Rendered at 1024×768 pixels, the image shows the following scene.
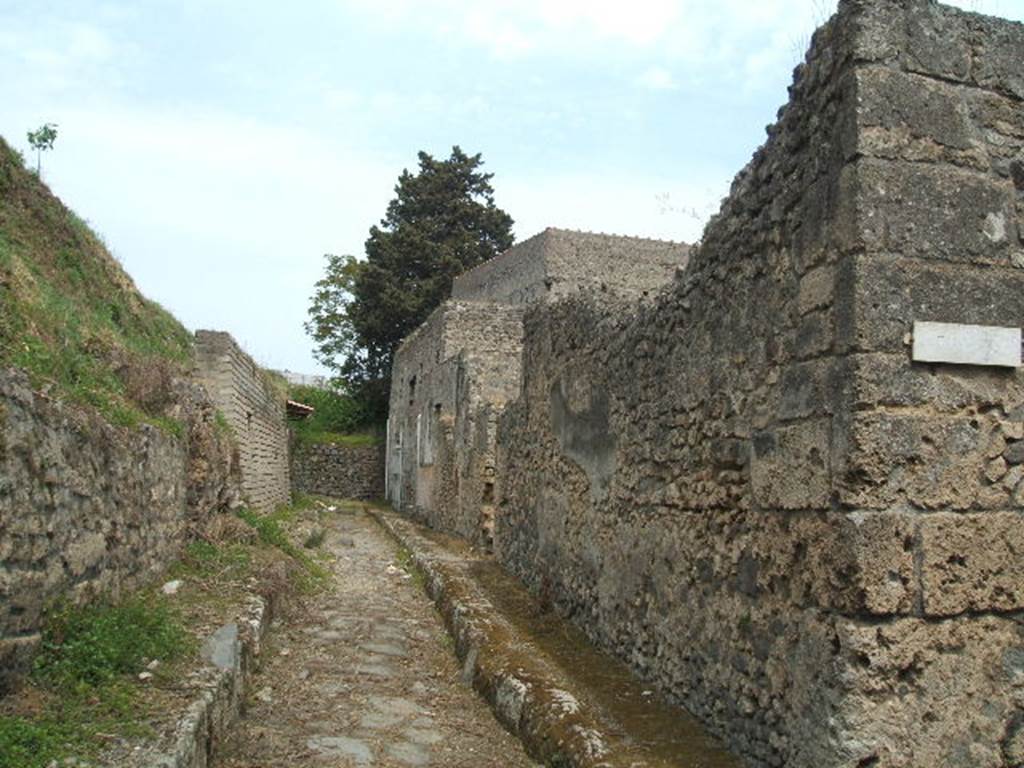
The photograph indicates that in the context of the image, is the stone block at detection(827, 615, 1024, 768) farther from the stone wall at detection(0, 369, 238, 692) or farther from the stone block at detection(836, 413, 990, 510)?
the stone wall at detection(0, 369, 238, 692)

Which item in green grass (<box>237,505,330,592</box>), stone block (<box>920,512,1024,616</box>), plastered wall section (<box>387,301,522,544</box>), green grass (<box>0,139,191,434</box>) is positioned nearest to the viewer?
stone block (<box>920,512,1024,616</box>)

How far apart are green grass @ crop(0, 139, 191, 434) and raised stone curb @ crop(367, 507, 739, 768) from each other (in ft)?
8.89

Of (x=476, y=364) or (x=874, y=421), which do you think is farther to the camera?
(x=476, y=364)

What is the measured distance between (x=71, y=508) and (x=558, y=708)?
2.50 metres

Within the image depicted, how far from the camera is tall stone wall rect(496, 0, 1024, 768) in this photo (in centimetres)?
335

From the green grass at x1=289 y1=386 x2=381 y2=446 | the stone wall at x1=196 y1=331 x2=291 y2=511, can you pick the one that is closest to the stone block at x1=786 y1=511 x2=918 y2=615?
the stone wall at x1=196 y1=331 x2=291 y2=511

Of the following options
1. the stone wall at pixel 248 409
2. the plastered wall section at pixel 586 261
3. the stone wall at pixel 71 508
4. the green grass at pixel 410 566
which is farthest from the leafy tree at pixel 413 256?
the stone wall at pixel 71 508

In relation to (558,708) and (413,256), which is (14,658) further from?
(413,256)

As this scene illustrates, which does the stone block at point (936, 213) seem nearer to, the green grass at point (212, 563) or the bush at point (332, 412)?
the green grass at point (212, 563)

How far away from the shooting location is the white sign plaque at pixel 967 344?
3.43m

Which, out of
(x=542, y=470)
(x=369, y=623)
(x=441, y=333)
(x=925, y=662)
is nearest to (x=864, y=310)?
(x=925, y=662)

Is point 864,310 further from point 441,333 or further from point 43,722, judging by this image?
point 441,333

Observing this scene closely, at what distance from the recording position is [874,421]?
337 cm

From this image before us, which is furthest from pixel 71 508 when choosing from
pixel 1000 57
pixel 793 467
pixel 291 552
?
pixel 291 552
